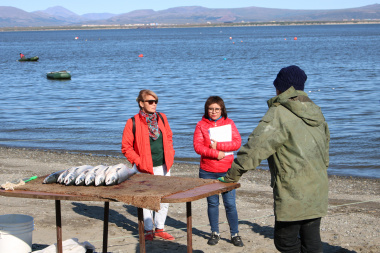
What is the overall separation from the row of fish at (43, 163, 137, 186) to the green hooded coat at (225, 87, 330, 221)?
1.29m

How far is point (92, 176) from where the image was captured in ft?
16.0

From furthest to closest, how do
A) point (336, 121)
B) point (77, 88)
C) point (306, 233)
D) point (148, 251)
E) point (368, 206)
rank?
point (77, 88) → point (336, 121) → point (368, 206) → point (148, 251) → point (306, 233)

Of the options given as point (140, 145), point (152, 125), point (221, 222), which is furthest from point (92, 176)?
point (221, 222)

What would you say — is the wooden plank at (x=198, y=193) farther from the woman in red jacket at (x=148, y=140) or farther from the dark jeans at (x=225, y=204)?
the woman in red jacket at (x=148, y=140)

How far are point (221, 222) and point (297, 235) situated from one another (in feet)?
10.7

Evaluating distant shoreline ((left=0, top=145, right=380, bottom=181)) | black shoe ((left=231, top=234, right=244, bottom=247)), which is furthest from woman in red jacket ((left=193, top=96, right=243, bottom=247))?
distant shoreline ((left=0, top=145, right=380, bottom=181))

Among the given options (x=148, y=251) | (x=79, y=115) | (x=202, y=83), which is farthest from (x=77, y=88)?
(x=148, y=251)

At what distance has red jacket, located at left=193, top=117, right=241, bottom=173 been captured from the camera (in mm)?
6051

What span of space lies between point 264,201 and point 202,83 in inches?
1112

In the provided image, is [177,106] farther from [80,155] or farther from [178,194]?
[178,194]

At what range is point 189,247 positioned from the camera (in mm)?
4898

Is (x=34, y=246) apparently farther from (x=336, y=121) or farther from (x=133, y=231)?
(x=336, y=121)

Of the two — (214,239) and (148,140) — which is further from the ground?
(148,140)

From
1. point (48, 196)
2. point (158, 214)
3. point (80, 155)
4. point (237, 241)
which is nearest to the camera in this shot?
point (48, 196)
